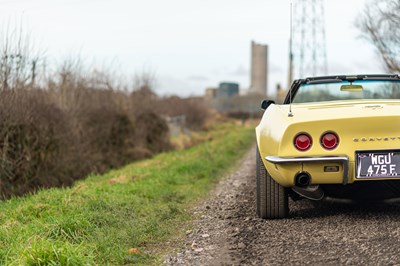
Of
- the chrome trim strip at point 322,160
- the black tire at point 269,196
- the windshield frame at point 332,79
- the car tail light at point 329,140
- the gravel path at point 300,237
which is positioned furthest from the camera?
the windshield frame at point 332,79

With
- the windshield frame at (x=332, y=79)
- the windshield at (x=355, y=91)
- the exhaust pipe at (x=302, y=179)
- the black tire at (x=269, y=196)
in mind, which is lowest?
the black tire at (x=269, y=196)

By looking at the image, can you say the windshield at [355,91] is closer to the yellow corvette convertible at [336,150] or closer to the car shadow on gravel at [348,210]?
the yellow corvette convertible at [336,150]

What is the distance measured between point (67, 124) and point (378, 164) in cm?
1080

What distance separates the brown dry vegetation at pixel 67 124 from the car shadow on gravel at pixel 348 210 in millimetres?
6604

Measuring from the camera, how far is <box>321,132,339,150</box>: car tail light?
4789 mm

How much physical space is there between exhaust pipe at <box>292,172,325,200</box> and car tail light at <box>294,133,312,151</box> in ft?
0.77

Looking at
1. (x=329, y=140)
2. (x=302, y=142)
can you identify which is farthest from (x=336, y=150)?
(x=302, y=142)

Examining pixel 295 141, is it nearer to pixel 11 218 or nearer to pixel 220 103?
pixel 11 218

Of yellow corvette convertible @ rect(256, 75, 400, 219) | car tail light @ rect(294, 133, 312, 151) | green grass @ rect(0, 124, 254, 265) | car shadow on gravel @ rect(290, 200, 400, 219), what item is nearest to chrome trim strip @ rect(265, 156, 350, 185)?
yellow corvette convertible @ rect(256, 75, 400, 219)

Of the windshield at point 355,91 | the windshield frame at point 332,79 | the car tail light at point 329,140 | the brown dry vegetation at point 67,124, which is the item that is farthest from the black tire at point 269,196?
the brown dry vegetation at point 67,124

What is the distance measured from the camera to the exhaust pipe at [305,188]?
4.88m

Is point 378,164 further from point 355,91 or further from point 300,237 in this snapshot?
point 355,91

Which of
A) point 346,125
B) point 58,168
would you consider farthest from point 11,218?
point 58,168

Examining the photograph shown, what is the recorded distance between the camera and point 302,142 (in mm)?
4836
